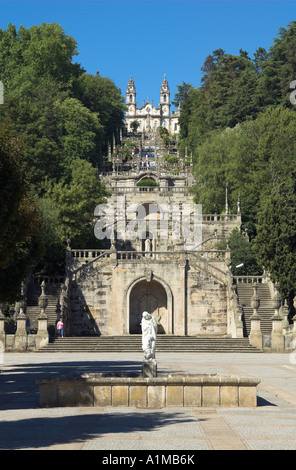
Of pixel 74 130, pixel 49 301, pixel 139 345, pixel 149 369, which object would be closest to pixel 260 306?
pixel 139 345

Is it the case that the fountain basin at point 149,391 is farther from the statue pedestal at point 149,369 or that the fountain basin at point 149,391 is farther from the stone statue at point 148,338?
the stone statue at point 148,338

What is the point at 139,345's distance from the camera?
46.3 metres

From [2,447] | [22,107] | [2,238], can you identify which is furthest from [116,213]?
[2,447]

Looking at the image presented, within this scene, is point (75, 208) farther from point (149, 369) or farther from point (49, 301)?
point (149, 369)

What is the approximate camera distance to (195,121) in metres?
113

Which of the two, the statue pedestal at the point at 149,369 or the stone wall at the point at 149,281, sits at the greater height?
the stone wall at the point at 149,281

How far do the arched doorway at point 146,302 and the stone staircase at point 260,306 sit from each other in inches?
219

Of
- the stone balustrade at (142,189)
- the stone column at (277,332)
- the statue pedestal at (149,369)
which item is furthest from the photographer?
the stone balustrade at (142,189)

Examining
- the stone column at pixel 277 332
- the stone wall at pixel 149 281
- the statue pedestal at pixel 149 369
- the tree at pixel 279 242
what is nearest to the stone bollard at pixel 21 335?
the stone wall at pixel 149 281

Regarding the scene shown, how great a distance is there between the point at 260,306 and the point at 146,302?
339 inches

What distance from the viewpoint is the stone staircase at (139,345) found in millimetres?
44719

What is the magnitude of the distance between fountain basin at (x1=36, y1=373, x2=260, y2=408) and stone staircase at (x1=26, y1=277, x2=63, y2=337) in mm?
28041

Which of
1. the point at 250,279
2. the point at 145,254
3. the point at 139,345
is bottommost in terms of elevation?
the point at 139,345
